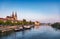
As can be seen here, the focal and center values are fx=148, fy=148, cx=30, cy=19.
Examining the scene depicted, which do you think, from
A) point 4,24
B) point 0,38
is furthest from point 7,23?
point 0,38

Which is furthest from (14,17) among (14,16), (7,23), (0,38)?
(0,38)

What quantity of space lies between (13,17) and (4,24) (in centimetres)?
678

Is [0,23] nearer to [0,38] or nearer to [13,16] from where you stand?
[0,38]

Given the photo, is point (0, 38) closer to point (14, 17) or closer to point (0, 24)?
point (0, 24)

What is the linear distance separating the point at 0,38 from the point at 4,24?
515 cm

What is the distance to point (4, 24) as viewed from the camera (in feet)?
33.3

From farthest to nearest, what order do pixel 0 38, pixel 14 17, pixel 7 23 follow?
pixel 14 17 → pixel 7 23 → pixel 0 38

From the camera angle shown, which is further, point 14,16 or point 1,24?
point 14,16

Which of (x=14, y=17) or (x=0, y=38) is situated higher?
(x=14, y=17)

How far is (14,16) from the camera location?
16.9 m

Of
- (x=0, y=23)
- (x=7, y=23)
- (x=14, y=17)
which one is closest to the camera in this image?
(x=0, y=23)

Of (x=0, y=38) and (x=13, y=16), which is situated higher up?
(x=13, y=16)

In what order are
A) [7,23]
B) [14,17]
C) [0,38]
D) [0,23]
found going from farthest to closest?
[14,17], [7,23], [0,23], [0,38]

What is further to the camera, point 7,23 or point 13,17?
point 13,17
